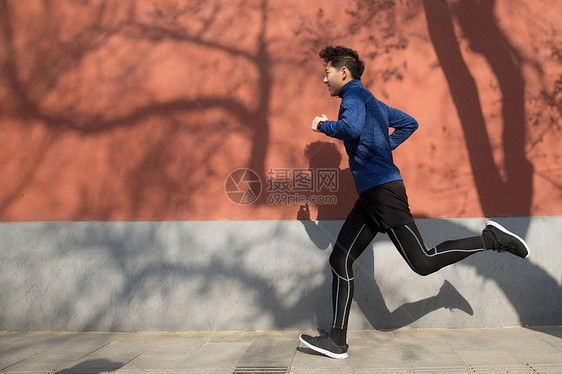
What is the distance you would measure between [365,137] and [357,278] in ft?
4.40

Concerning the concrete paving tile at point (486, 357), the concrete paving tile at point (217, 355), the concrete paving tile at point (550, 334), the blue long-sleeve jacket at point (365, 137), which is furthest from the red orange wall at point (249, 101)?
the concrete paving tile at point (486, 357)

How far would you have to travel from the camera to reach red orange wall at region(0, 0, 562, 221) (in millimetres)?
4281

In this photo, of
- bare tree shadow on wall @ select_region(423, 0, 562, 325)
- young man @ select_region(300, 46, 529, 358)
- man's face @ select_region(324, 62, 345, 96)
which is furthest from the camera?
bare tree shadow on wall @ select_region(423, 0, 562, 325)

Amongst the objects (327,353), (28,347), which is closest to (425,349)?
(327,353)

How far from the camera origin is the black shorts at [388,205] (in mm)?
3416

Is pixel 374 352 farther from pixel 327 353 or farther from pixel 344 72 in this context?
pixel 344 72

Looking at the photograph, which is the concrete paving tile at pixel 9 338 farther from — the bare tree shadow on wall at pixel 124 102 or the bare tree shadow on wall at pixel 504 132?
the bare tree shadow on wall at pixel 504 132

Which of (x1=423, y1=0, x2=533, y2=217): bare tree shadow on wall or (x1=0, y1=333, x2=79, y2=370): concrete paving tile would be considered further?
(x1=423, y1=0, x2=533, y2=217): bare tree shadow on wall

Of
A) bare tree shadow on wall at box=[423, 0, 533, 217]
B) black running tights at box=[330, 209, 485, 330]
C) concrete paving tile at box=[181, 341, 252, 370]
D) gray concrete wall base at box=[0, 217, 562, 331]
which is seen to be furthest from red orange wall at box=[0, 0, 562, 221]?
concrete paving tile at box=[181, 341, 252, 370]

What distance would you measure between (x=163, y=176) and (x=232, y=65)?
44.2 inches

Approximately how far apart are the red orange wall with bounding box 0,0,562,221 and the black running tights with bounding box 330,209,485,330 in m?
0.69

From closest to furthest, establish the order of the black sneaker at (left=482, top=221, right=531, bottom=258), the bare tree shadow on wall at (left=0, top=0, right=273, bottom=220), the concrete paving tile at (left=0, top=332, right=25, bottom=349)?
the black sneaker at (left=482, top=221, right=531, bottom=258), the concrete paving tile at (left=0, top=332, right=25, bottom=349), the bare tree shadow on wall at (left=0, top=0, right=273, bottom=220)

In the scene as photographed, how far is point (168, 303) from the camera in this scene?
4.32 m

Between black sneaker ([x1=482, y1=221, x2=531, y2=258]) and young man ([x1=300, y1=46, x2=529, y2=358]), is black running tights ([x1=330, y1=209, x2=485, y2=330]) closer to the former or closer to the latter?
young man ([x1=300, y1=46, x2=529, y2=358])
